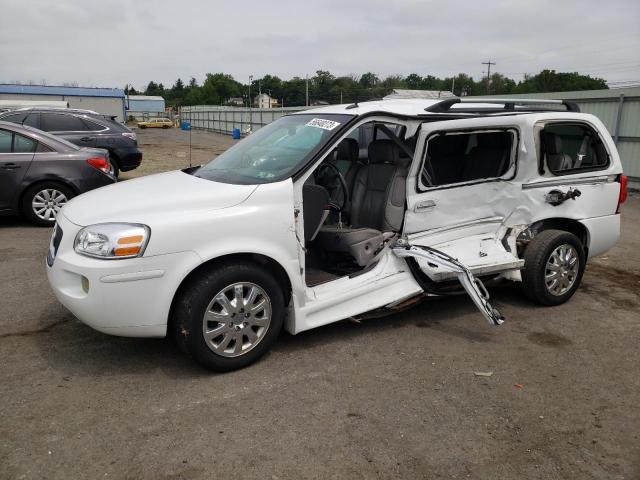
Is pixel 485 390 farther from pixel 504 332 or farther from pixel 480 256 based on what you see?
pixel 480 256

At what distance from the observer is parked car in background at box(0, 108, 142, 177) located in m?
10.9

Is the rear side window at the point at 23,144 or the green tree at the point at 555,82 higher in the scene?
the green tree at the point at 555,82

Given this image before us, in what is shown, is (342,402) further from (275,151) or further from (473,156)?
(473,156)

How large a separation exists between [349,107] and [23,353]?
314 cm

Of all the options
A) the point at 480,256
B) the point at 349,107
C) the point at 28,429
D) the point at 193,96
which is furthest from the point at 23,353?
the point at 193,96

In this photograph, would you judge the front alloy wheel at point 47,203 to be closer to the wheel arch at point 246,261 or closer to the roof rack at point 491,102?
the wheel arch at point 246,261

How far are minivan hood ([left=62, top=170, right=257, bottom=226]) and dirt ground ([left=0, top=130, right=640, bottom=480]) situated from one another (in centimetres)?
105

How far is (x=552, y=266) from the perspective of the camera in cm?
498

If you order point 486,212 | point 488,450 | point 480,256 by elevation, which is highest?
point 486,212

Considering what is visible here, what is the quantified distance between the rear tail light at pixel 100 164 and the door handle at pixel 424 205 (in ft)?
18.9

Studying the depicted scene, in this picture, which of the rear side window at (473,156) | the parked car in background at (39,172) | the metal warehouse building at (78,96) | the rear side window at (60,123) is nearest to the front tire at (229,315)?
the rear side window at (473,156)

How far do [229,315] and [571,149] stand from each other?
3.73 metres

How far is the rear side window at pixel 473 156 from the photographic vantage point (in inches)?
191

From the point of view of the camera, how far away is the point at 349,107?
4.61 metres
